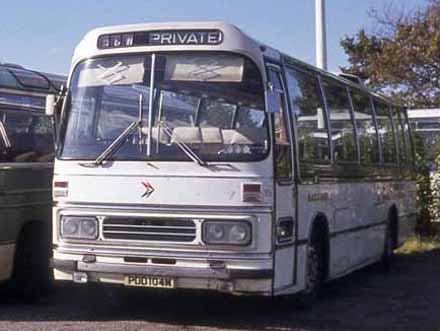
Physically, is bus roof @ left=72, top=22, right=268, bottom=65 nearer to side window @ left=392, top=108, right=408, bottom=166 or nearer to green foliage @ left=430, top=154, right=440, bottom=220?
side window @ left=392, top=108, right=408, bottom=166

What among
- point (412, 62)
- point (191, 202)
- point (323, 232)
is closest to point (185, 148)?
point (191, 202)

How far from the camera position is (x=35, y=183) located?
11523 millimetres

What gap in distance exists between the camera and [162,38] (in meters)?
10.2

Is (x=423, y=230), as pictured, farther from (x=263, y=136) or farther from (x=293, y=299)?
(x=263, y=136)

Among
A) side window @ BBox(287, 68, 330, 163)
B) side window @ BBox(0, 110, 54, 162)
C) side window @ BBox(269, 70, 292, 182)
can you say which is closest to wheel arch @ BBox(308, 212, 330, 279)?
side window @ BBox(287, 68, 330, 163)

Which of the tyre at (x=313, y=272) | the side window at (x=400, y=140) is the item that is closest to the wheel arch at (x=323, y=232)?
the tyre at (x=313, y=272)

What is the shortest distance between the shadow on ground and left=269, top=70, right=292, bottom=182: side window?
1.69 m

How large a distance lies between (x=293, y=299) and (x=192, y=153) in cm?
276

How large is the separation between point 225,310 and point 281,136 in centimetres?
240

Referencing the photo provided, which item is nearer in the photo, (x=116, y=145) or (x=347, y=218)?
(x=116, y=145)

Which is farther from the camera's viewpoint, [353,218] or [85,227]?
[353,218]

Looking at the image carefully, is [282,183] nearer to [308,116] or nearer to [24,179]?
[308,116]

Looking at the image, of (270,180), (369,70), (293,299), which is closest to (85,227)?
(270,180)

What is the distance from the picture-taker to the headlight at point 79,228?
10125 mm
